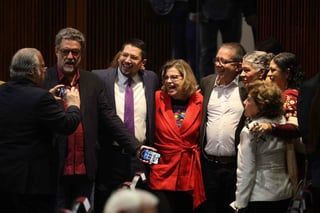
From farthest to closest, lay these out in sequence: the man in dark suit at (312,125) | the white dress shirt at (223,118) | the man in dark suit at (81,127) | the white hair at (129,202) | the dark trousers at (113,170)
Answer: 1. the dark trousers at (113,170)
2. the white dress shirt at (223,118)
3. the man in dark suit at (81,127)
4. the man in dark suit at (312,125)
5. the white hair at (129,202)

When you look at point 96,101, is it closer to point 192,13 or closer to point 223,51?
point 223,51

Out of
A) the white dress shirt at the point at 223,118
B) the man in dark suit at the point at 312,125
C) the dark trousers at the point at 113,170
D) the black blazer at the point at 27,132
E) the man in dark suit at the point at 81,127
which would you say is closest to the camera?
the man in dark suit at the point at 312,125

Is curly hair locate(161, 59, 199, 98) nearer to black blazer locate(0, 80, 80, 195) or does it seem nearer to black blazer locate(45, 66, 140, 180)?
black blazer locate(45, 66, 140, 180)

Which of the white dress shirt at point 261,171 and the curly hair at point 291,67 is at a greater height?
the curly hair at point 291,67

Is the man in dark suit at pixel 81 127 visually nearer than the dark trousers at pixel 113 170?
Yes

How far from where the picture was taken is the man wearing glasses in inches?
218

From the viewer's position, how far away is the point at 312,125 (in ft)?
15.6

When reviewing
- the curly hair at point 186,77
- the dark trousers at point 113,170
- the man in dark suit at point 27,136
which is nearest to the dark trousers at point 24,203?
the man in dark suit at point 27,136

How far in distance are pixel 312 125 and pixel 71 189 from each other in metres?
1.57

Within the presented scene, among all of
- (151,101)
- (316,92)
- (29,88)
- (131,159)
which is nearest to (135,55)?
(151,101)

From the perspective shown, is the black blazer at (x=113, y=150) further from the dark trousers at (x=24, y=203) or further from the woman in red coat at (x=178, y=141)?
the dark trousers at (x=24, y=203)

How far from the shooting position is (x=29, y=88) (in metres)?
4.93

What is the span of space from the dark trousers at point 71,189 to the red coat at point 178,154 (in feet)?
1.54

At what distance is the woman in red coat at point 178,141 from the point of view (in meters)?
5.65
